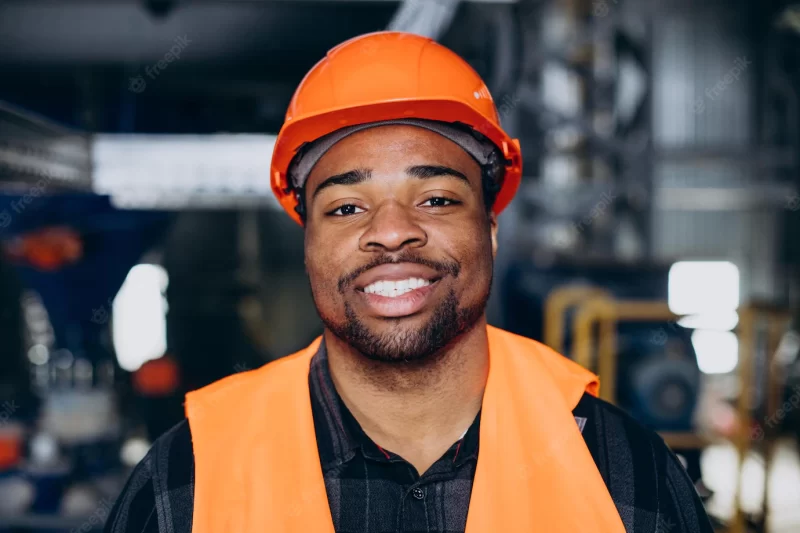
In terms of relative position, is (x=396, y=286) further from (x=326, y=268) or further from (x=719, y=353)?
(x=719, y=353)

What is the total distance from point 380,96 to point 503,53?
78.0 inches

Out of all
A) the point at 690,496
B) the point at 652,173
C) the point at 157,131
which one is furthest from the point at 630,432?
the point at 157,131

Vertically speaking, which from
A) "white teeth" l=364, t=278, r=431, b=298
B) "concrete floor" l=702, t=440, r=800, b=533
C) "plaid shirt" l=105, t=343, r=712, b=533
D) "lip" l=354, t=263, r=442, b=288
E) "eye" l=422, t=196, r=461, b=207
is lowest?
"concrete floor" l=702, t=440, r=800, b=533

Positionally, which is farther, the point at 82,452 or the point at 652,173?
the point at 652,173

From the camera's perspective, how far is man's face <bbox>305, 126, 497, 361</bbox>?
5.31ft

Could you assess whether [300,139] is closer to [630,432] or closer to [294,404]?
[294,404]

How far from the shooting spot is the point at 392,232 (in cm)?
158

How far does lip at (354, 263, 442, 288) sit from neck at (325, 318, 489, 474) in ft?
0.72

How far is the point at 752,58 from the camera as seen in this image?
40.8 ft

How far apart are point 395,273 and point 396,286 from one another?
0.04 metres

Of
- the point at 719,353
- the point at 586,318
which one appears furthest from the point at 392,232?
the point at 719,353

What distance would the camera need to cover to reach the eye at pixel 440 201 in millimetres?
1691

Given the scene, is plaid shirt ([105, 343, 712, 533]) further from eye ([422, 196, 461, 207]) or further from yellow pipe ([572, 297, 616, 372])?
yellow pipe ([572, 297, 616, 372])

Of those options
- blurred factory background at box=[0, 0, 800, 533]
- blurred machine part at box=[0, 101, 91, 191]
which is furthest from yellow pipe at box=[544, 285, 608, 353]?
blurred machine part at box=[0, 101, 91, 191]
